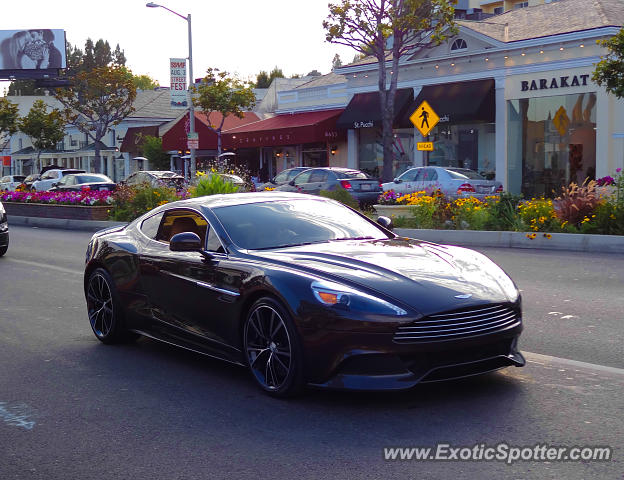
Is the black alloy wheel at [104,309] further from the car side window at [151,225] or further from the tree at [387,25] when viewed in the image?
the tree at [387,25]

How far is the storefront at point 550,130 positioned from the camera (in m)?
29.8

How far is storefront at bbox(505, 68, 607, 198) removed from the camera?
1172 inches

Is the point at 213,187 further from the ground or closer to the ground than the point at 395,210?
further from the ground

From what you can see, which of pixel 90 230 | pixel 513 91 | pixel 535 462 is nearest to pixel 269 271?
pixel 535 462

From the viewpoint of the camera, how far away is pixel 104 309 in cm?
788

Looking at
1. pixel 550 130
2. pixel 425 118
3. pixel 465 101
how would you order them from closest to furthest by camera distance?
pixel 425 118, pixel 550 130, pixel 465 101

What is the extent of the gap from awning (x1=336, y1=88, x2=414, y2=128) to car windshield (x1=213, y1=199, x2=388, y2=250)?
94.3ft

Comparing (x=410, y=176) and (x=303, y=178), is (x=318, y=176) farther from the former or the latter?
(x=410, y=176)

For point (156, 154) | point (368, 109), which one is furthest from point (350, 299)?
point (156, 154)

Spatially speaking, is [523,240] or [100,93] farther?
[100,93]

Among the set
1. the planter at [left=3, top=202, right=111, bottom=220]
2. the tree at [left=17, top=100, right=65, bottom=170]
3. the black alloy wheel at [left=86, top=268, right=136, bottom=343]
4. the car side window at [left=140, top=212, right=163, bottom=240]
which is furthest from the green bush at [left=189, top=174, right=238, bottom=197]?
the tree at [left=17, top=100, right=65, bottom=170]

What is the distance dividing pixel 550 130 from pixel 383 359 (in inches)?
1090

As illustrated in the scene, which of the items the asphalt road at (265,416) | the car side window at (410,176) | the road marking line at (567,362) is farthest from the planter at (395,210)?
the road marking line at (567,362)

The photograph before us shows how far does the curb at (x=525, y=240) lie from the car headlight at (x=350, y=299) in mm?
10812
